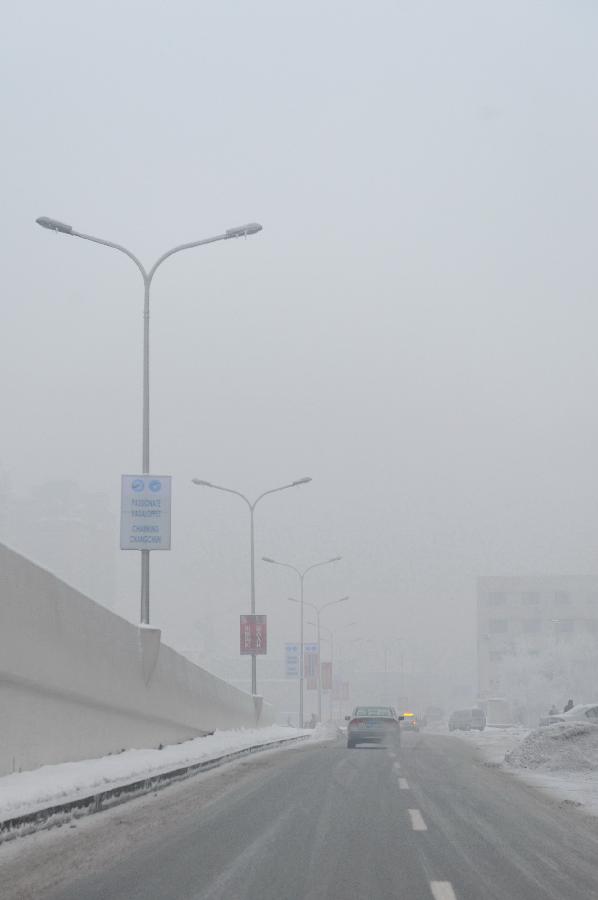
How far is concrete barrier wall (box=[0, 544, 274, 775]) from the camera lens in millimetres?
13203

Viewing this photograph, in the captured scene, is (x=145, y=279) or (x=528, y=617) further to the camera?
(x=528, y=617)

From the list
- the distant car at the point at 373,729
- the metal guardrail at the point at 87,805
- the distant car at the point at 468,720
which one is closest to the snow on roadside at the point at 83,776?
the metal guardrail at the point at 87,805

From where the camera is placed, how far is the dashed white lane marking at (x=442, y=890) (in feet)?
24.6

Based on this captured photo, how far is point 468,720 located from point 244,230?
42.6 m

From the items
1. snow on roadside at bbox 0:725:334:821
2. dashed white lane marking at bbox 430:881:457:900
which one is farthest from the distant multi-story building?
dashed white lane marking at bbox 430:881:457:900

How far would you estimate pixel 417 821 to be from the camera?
1177cm

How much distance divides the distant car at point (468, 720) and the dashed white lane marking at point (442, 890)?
5439 cm

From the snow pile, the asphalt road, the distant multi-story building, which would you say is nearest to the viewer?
the asphalt road

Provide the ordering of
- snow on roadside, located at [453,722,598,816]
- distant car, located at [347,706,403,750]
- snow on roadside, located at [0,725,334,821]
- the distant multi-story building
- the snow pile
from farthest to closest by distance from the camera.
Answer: the distant multi-story building
distant car, located at [347,706,403,750]
the snow pile
snow on roadside, located at [453,722,598,816]
snow on roadside, located at [0,725,334,821]

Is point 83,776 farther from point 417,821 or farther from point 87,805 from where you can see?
point 417,821

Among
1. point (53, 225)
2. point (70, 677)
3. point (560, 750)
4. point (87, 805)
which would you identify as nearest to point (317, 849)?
point (87, 805)

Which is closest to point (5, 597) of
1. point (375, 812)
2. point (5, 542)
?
point (5, 542)

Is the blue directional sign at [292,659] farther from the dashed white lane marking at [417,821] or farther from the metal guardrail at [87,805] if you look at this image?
the dashed white lane marking at [417,821]

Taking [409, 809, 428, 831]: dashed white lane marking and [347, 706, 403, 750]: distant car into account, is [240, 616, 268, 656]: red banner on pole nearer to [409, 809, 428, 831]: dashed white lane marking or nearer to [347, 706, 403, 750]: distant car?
[347, 706, 403, 750]: distant car
